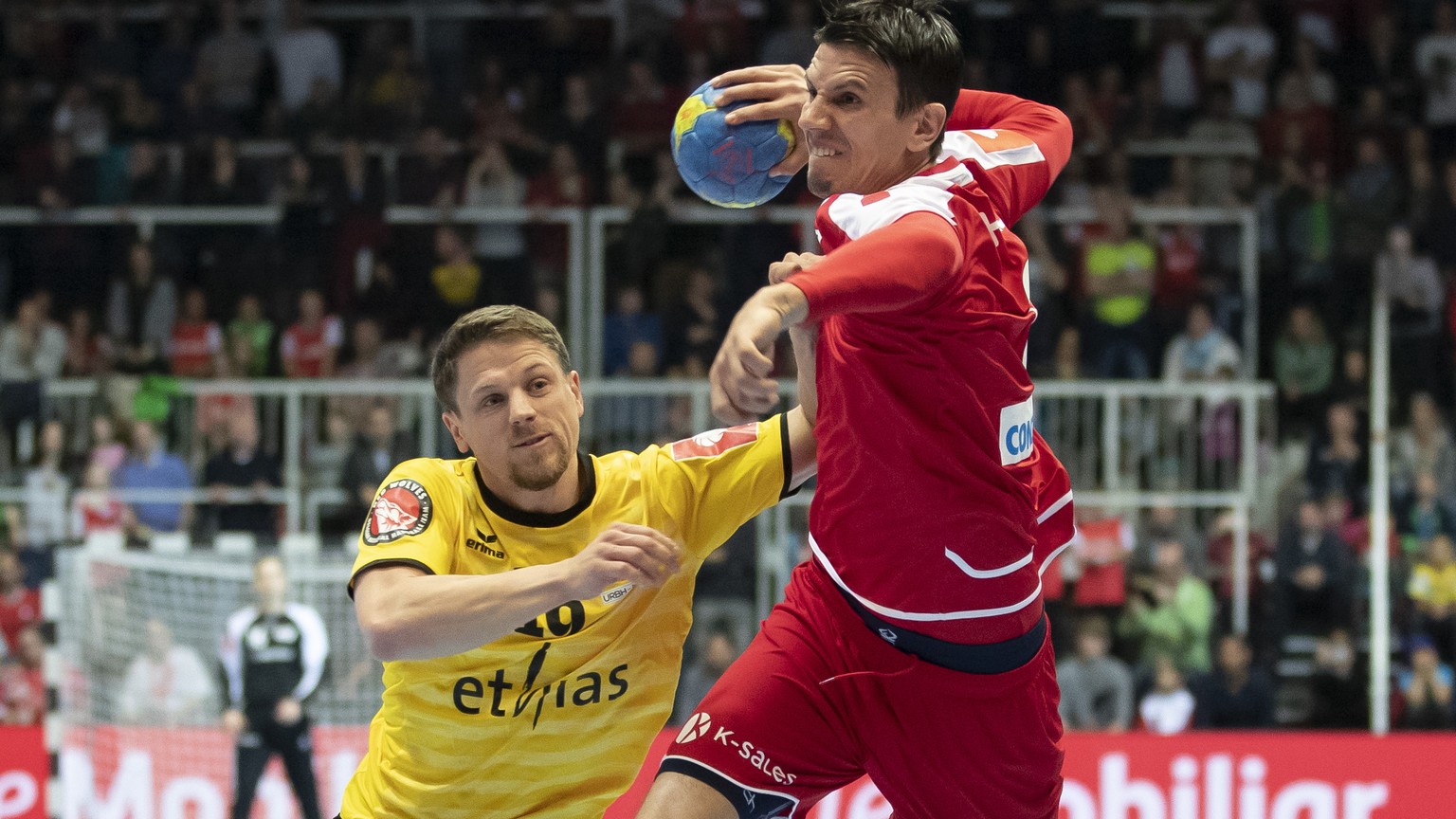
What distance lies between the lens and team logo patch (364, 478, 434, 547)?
4302mm

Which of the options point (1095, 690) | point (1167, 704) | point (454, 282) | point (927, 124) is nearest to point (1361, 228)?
point (1167, 704)

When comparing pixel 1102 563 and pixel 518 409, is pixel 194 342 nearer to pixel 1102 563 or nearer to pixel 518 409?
pixel 1102 563

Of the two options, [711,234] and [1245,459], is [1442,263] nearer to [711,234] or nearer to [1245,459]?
[1245,459]

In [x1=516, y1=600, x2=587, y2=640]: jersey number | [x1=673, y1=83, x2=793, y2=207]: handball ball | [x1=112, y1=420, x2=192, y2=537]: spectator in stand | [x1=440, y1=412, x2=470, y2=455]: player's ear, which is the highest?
[x1=673, y1=83, x2=793, y2=207]: handball ball

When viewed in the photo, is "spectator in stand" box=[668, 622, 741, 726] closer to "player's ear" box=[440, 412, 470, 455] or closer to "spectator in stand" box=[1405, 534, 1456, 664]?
"spectator in stand" box=[1405, 534, 1456, 664]

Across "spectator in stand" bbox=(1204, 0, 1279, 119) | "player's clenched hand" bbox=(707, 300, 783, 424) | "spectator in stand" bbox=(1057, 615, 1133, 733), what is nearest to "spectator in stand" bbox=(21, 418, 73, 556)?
"spectator in stand" bbox=(1057, 615, 1133, 733)

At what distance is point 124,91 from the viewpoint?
15.9 metres

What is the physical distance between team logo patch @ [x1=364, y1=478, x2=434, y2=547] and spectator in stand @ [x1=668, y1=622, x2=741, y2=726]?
6735 mm

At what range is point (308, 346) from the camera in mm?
13711

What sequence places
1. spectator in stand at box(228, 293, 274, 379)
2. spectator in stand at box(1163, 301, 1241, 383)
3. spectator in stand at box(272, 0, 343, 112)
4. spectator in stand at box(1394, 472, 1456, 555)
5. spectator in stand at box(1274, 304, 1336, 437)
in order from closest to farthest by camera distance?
1. spectator in stand at box(1394, 472, 1456, 555)
2. spectator in stand at box(1163, 301, 1241, 383)
3. spectator in stand at box(1274, 304, 1336, 437)
4. spectator in stand at box(228, 293, 274, 379)
5. spectator in stand at box(272, 0, 343, 112)

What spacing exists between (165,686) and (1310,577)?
7.63 m

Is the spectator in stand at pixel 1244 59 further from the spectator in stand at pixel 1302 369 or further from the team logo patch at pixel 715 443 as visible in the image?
the team logo patch at pixel 715 443

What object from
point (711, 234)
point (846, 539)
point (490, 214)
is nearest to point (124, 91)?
point (490, 214)

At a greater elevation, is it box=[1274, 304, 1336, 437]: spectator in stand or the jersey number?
the jersey number
